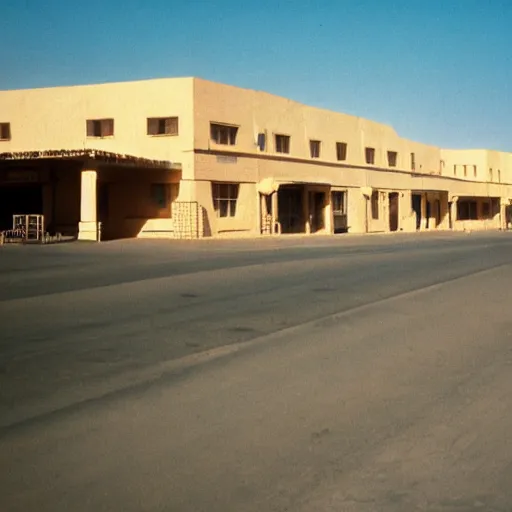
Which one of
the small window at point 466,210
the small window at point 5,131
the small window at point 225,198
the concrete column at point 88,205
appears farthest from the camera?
the small window at point 466,210

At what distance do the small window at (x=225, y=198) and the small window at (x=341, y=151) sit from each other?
1079 centimetres

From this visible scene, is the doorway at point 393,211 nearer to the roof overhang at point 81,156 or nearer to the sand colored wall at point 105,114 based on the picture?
the sand colored wall at point 105,114

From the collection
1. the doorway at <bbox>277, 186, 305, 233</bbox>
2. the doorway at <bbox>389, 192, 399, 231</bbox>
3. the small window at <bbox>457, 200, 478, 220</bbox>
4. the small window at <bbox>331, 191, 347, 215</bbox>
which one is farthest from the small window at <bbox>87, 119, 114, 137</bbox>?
the small window at <bbox>457, 200, 478, 220</bbox>

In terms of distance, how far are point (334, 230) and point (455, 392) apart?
3831 centimetres

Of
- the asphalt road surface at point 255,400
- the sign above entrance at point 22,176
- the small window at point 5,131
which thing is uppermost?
the small window at point 5,131

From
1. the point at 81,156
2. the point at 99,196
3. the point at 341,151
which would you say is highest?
the point at 341,151

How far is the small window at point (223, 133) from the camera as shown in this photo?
1390 inches

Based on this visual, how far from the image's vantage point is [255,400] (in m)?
5.98

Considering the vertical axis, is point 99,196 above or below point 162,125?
below

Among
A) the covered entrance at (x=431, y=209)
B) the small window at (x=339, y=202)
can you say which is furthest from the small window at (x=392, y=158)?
the small window at (x=339, y=202)

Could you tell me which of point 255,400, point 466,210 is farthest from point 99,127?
point 466,210

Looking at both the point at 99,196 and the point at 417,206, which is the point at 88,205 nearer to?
Result: the point at 99,196

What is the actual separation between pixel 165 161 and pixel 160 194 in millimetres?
2558

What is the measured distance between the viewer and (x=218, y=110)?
1391 inches
